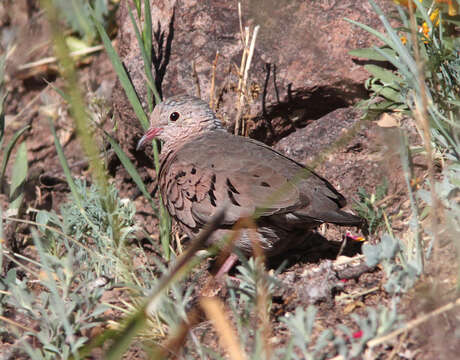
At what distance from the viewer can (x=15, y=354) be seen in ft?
10.8

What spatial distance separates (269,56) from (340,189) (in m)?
1.22

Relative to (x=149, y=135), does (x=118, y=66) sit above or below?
above

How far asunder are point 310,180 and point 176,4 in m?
2.06

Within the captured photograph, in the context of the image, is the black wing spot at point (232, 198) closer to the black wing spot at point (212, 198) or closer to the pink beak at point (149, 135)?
the black wing spot at point (212, 198)

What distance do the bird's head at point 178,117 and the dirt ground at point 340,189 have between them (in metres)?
0.45

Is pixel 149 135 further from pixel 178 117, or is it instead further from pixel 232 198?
pixel 232 198

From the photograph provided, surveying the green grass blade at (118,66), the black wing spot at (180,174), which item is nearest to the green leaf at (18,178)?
the green grass blade at (118,66)

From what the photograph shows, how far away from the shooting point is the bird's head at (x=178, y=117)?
15.2 ft

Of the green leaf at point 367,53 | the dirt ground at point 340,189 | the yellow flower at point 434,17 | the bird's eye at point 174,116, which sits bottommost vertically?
the dirt ground at point 340,189

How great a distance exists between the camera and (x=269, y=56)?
4.87 m

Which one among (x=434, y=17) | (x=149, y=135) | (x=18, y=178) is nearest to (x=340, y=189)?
(x=434, y=17)

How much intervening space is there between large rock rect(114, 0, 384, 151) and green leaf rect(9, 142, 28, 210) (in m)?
0.94

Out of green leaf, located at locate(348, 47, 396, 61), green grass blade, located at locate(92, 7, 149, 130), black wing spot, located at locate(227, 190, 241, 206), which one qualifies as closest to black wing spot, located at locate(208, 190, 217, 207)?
black wing spot, located at locate(227, 190, 241, 206)

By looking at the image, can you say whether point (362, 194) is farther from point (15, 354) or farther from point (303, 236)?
point (15, 354)
